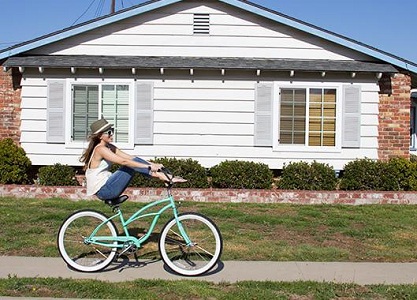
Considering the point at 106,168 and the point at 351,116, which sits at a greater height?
the point at 351,116

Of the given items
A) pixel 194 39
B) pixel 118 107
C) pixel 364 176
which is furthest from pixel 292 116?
pixel 118 107

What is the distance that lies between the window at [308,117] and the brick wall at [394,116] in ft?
3.98

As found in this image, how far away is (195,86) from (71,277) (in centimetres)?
824

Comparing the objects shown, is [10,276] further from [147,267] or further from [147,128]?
[147,128]

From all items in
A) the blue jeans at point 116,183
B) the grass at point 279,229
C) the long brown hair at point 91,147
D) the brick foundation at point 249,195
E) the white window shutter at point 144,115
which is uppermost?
the white window shutter at point 144,115

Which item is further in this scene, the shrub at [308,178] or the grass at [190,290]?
the shrub at [308,178]

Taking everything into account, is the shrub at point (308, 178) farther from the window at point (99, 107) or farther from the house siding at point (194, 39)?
the window at point (99, 107)

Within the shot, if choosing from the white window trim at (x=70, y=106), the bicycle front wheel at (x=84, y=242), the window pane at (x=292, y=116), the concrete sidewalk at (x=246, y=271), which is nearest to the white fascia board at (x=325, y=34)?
the window pane at (x=292, y=116)

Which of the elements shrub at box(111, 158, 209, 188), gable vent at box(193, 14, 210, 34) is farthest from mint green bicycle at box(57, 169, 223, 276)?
gable vent at box(193, 14, 210, 34)

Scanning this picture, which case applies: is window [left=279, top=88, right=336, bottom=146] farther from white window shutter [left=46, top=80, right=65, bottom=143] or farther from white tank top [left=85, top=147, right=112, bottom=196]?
white tank top [left=85, top=147, right=112, bottom=196]

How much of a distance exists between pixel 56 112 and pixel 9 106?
119cm

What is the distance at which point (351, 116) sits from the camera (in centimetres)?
1416

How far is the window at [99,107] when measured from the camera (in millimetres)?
14172

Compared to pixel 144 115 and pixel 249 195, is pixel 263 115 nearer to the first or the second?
pixel 249 195
